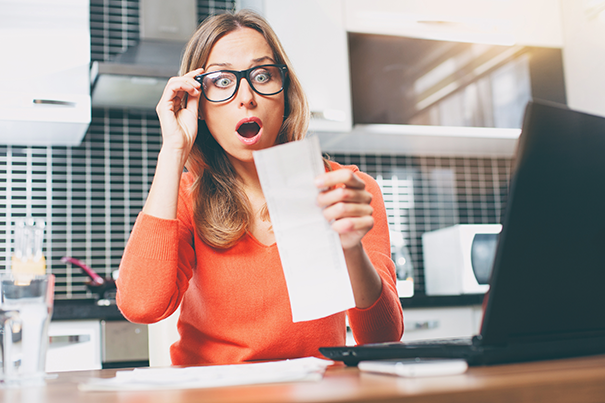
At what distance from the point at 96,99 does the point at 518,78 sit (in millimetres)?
1910

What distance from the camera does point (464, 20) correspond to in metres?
2.57

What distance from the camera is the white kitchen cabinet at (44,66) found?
6.83ft

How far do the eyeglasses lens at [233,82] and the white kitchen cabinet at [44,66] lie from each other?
1.20 meters

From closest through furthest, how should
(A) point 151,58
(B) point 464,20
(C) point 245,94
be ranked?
(C) point 245,94, (A) point 151,58, (B) point 464,20

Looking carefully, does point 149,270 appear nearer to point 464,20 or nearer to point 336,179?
point 336,179

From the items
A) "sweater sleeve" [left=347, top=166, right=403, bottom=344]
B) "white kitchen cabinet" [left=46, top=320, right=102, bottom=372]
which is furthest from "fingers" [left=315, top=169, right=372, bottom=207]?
"white kitchen cabinet" [left=46, top=320, right=102, bottom=372]

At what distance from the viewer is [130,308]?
95 cm

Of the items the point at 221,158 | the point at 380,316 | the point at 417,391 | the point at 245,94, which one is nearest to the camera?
the point at 417,391

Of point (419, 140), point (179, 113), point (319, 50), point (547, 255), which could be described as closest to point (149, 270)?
point (179, 113)

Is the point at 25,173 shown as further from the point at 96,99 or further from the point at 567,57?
the point at 567,57

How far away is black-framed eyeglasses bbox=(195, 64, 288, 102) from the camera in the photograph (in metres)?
1.07

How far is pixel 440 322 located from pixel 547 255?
1.70m

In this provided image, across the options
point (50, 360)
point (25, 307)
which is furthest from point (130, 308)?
point (50, 360)

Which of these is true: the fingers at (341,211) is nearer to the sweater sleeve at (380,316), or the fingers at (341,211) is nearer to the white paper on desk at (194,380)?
the white paper on desk at (194,380)
